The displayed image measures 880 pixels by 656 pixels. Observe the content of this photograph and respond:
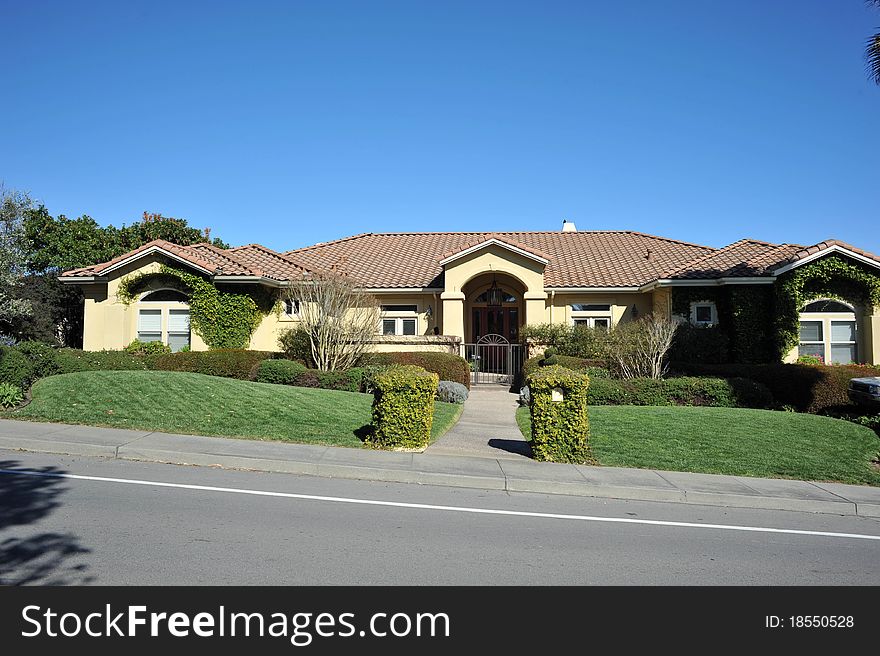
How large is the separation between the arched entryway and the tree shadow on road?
1976 centimetres

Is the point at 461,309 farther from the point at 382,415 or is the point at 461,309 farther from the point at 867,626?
the point at 867,626

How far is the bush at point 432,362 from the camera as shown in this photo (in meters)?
19.1

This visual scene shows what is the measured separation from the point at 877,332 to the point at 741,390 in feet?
25.6

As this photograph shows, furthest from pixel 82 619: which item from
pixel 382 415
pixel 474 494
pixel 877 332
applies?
pixel 877 332

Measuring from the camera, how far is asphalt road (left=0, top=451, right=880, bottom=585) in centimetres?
527

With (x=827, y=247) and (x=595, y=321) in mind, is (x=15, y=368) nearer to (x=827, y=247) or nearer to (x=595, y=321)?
(x=595, y=321)

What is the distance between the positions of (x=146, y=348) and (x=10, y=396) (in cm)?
773

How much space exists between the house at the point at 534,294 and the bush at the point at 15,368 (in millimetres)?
6309

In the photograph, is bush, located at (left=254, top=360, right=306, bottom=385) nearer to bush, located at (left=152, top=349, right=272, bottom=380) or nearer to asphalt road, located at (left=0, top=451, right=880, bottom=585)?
bush, located at (left=152, top=349, right=272, bottom=380)

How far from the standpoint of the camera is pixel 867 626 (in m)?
4.71

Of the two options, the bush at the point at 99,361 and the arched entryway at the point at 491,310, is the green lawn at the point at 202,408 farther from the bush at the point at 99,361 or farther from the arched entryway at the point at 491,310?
the arched entryway at the point at 491,310

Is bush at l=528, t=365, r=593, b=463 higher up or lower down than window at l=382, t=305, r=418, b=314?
lower down

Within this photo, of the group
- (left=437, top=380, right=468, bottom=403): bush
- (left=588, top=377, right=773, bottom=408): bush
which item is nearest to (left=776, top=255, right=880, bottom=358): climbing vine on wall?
(left=588, top=377, right=773, bottom=408): bush

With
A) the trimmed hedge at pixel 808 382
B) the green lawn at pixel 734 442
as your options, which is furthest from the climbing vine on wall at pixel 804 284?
the green lawn at pixel 734 442
